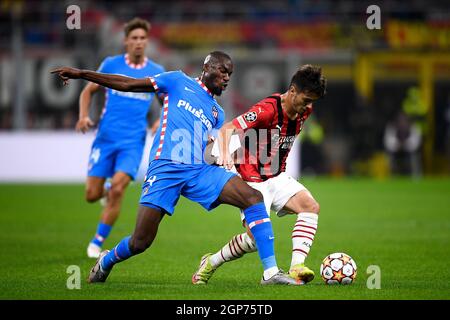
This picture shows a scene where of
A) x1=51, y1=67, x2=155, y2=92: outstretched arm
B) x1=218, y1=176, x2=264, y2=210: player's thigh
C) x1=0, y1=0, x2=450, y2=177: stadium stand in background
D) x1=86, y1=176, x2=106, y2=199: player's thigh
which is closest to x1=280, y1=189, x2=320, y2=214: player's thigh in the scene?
x1=218, y1=176, x2=264, y2=210: player's thigh

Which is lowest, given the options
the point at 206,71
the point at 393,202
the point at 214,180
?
the point at 393,202

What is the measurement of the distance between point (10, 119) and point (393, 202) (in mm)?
12984

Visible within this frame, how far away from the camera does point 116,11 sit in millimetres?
31156

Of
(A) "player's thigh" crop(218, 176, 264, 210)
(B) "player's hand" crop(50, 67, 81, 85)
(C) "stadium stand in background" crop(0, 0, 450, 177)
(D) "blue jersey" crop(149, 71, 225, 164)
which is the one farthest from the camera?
(C) "stadium stand in background" crop(0, 0, 450, 177)

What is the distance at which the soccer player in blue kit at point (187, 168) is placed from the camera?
7648 millimetres

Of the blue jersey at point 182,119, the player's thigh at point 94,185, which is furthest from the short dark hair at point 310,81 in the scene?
the player's thigh at point 94,185

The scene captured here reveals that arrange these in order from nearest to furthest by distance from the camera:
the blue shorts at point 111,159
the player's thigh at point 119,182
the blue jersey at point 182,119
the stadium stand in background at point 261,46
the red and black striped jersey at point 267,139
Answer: the blue jersey at point 182,119, the red and black striped jersey at point 267,139, the player's thigh at point 119,182, the blue shorts at point 111,159, the stadium stand in background at point 261,46

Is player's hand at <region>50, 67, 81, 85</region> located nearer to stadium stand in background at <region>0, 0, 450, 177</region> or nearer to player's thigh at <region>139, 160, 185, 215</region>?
player's thigh at <region>139, 160, 185, 215</region>

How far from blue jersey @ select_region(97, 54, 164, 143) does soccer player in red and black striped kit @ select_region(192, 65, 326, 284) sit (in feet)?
9.79

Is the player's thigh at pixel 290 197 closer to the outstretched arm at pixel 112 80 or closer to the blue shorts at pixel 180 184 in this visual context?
the blue shorts at pixel 180 184

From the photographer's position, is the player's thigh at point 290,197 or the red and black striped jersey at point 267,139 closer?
the red and black striped jersey at point 267,139

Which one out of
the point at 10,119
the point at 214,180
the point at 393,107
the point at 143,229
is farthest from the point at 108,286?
the point at 393,107

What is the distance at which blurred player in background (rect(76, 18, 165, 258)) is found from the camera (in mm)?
10906
